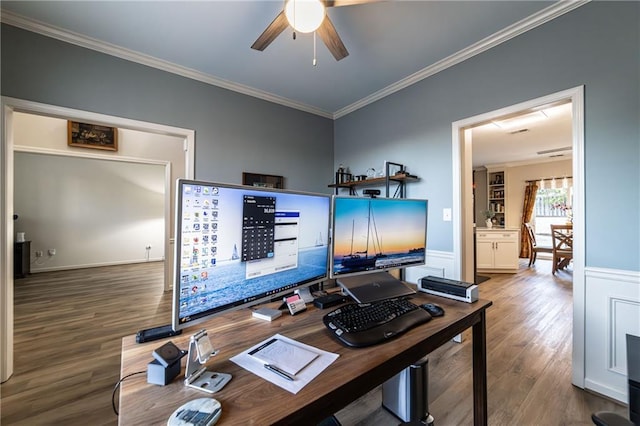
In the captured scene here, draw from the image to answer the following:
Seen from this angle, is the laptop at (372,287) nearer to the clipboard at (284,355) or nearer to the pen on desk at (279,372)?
the clipboard at (284,355)

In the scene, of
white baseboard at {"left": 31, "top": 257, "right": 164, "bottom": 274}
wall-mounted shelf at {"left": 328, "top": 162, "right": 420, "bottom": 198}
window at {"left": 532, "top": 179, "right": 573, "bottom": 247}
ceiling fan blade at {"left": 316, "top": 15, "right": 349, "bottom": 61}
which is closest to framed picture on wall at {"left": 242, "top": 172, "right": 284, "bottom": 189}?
wall-mounted shelf at {"left": 328, "top": 162, "right": 420, "bottom": 198}

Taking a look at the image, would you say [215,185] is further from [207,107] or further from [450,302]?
[207,107]

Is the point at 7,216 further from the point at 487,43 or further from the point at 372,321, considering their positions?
the point at 487,43

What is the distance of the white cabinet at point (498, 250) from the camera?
5.04m

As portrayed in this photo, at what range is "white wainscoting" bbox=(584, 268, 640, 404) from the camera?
1552mm

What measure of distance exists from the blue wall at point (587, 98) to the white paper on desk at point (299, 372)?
6.73ft

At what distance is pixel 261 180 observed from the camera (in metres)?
3.17

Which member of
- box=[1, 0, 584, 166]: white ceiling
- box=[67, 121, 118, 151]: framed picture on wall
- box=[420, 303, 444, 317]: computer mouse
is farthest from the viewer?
box=[67, 121, 118, 151]: framed picture on wall

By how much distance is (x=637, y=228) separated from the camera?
5.03 ft

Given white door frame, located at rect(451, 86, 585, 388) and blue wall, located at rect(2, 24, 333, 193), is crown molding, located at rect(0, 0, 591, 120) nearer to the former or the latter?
blue wall, located at rect(2, 24, 333, 193)

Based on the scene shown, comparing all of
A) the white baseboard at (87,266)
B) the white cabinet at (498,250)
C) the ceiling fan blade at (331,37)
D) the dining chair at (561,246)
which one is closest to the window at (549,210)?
the dining chair at (561,246)

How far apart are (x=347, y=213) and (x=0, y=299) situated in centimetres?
264

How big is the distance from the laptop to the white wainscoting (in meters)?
1.41

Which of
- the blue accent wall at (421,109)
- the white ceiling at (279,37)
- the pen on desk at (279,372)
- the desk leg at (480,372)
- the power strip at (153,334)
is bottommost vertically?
the desk leg at (480,372)
